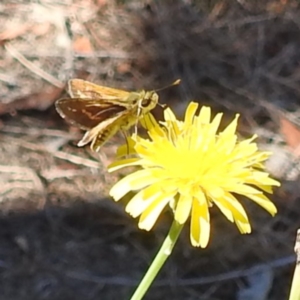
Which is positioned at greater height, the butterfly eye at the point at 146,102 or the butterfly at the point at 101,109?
the butterfly eye at the point at 146,102

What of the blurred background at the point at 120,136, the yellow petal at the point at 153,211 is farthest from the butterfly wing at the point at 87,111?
the blurred background at the point at 120,136

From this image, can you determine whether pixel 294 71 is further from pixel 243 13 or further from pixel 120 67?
pixel 120 67

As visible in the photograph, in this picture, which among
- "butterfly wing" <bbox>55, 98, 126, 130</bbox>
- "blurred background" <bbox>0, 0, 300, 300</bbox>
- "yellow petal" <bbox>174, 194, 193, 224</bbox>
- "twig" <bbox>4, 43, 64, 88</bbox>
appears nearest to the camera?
"yellow petal" <bbox>174, 194, 193, 224</bbox>

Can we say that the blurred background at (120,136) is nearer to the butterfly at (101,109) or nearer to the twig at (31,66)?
the twig at (31,66)

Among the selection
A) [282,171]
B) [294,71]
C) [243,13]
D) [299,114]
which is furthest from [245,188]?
[243,13]

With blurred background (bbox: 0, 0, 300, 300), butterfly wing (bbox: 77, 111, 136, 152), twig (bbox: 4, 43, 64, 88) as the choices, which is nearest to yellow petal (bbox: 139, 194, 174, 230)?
butterfly wing (bbox: 77, 111, 136, 152)

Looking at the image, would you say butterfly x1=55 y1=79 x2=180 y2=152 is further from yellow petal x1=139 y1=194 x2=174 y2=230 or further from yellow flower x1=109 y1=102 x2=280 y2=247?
yellow petal x1=139 y1=194 x2=174 y2=230
